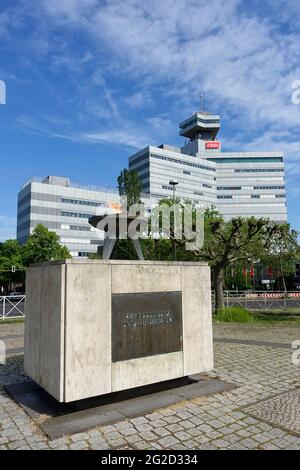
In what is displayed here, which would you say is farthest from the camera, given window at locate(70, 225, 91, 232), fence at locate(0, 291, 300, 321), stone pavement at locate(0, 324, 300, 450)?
window at locate(70, 225, 91, 232)

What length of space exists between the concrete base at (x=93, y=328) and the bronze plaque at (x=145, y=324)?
9 cm

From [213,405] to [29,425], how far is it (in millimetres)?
2873

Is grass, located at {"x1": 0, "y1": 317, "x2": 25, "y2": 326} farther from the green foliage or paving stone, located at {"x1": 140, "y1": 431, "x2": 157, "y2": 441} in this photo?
paving stone, located at {"x1": 140, "y1": 431, "x2": 157, "y2": 441}

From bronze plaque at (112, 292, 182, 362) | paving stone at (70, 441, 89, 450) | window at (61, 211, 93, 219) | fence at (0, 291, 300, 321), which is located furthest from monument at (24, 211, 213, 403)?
window at (61, 211, 93, 219)

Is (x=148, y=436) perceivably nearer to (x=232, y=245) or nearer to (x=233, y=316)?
(x=233, y=316)

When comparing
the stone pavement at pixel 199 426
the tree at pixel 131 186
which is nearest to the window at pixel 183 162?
the tree at pixel 131 186

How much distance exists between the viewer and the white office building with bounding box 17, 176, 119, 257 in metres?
80.9

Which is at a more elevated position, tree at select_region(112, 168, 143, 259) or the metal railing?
tree at select_region(112, 168, 143, 259)

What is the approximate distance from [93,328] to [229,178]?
122 m

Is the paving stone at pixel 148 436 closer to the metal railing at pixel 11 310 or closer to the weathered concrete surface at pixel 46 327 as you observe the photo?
the weathered concrete surface at pixel 46 327

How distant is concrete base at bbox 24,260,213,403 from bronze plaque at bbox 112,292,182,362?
9 centimetres

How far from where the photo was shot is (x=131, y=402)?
6.08 m

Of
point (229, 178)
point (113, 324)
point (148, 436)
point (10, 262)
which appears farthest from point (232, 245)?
point (229, 178)

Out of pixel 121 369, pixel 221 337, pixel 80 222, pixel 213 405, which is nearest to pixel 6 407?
Answer: pixel 121 369
